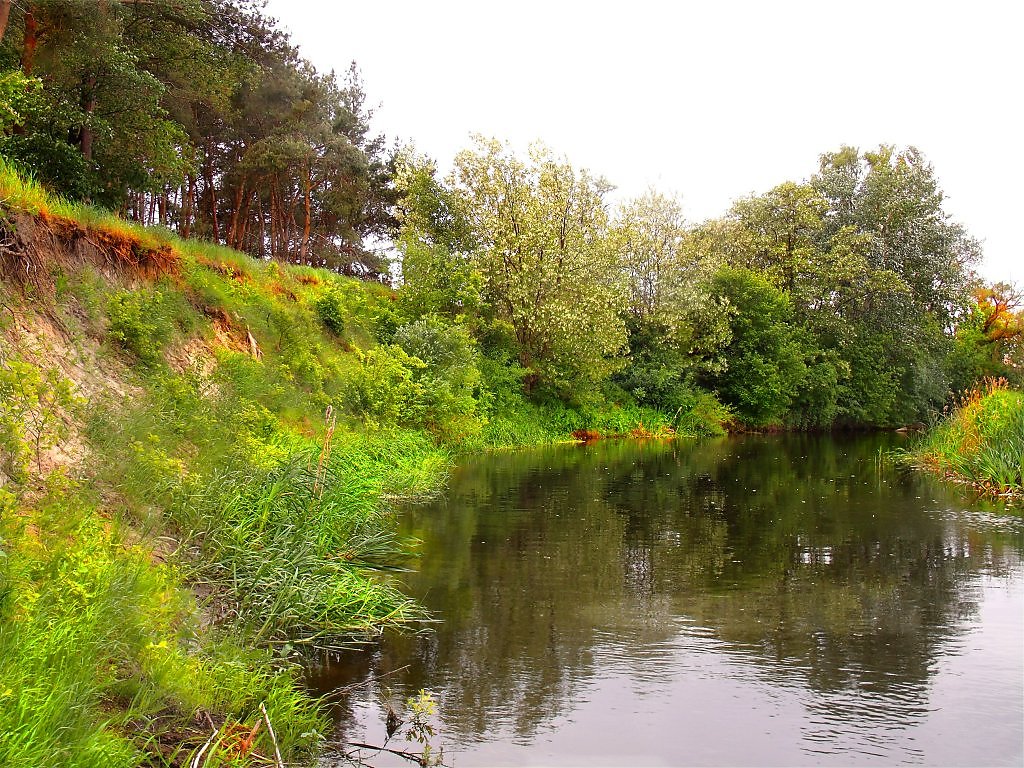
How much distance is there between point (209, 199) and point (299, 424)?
27.1 meters

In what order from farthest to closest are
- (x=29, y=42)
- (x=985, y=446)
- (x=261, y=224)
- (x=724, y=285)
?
(x=261, y=224), (x=724, y=285), (x=985, y=446), (x=29, y=42)

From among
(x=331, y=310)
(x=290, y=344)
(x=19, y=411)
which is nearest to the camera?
(x=19, y=411)

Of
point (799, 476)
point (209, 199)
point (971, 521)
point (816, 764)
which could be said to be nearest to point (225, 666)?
point (816, 764)

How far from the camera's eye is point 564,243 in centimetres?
3058

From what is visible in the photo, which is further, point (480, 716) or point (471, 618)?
point (471, 618)

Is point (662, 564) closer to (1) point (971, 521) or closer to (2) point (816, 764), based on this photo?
(2) point (816, 764)

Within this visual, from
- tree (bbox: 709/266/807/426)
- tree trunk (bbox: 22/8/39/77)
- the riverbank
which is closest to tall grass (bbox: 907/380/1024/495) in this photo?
the riverbank

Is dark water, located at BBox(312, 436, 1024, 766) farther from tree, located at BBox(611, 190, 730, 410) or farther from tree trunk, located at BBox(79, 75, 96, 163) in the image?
tree, located at BBox(611, 190, 730, 410)

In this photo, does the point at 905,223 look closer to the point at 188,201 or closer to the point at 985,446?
the point at 985,446

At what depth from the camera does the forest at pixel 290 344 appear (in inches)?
220

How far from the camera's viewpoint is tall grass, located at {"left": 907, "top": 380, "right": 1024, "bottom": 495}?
56.5 feet

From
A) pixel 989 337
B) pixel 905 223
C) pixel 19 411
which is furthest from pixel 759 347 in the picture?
pixel 19 411

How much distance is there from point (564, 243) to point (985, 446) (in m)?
16.2

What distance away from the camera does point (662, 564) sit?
10938 millimetres
